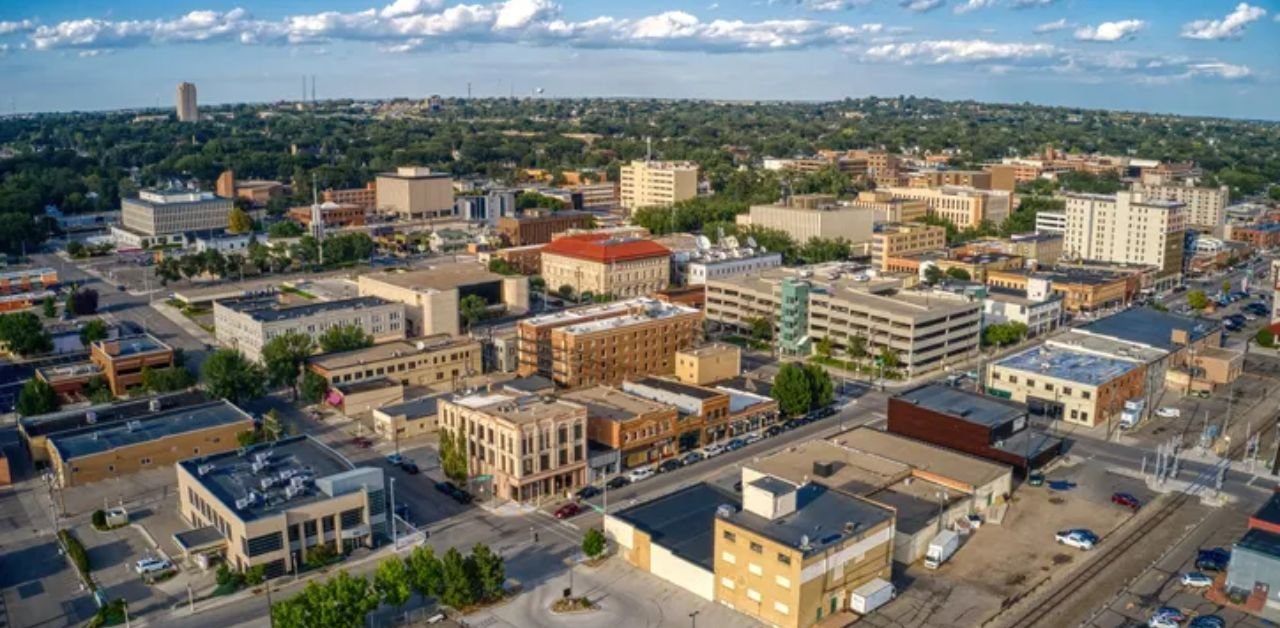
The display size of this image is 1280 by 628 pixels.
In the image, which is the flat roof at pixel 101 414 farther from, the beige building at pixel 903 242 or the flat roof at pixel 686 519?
the beige building at pixel 903 242

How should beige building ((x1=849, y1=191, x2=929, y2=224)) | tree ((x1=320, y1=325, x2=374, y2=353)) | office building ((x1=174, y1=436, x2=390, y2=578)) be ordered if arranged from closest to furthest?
office building ((x1=174, y1=436, x2=390, y2=578)) < tree ((x1=320, y1=325, x2=374, y2=353)) < beige building ((x1=849, y1=191, x2=929, y2=224))

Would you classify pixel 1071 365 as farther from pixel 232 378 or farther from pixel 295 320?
pixel 295 320

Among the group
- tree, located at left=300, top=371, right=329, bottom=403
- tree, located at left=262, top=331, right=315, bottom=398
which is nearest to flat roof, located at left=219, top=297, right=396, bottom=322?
tree, located at left=262, top=331, right=315, bottom=398

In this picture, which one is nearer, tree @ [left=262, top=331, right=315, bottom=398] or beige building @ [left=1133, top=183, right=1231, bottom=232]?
tree @ [left=262, top=331, right=315, bottom=398]

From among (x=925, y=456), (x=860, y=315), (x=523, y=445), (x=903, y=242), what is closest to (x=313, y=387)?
(x=523, y=445)

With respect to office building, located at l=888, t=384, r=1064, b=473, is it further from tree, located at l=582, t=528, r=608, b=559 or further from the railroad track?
tree, located at l=582, t=528, r=608, b=559

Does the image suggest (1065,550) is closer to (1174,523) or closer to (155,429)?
(1174,523)

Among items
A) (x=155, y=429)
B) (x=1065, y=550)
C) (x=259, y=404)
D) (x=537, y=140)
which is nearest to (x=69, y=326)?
(x=259, y=404)
